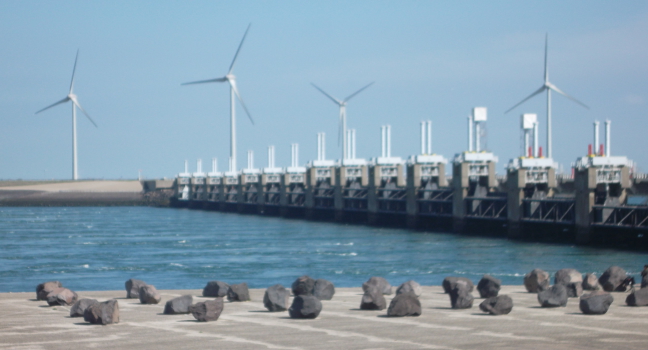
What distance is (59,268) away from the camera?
63.2 metres

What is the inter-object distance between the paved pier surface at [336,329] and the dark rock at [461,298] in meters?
0.39

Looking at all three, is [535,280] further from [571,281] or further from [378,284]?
[378,284]

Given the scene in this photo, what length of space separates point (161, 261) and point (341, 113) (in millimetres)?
95389

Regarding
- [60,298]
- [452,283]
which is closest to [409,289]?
[452,283]

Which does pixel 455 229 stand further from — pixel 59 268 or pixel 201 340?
pixel 201 340

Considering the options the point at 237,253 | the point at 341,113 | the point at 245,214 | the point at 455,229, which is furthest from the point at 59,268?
the point at 245,214

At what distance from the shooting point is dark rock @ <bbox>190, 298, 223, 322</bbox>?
90.9 feet

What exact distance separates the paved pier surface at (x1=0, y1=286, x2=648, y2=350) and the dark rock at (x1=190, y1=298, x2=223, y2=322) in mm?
296

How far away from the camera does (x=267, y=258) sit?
2817 inches

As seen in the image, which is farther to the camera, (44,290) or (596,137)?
(596,137)

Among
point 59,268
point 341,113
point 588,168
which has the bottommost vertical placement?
point 59,268

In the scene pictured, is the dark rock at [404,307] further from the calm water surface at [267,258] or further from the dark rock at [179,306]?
the calm water surface at [267,258]

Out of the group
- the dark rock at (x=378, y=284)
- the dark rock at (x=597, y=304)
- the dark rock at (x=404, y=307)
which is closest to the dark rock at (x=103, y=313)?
the dark rock at (x=404, y=307)

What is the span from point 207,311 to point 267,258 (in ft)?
144
